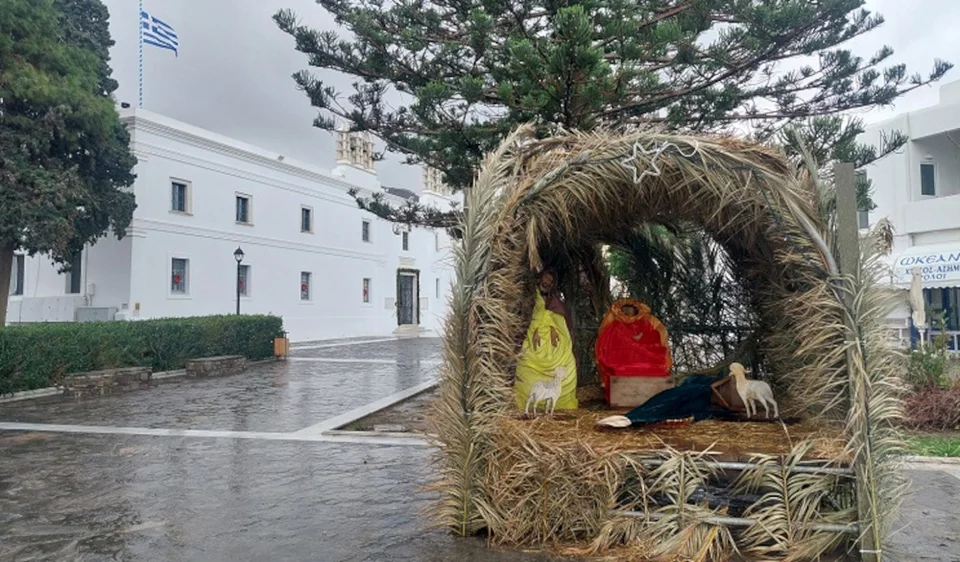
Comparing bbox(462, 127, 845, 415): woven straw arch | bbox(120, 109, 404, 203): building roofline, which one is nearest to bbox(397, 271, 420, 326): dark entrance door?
bbox(120, 109, 404, 203): building roofline

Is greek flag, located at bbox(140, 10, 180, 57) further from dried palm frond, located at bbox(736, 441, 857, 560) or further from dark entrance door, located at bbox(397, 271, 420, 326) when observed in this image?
dried palm frond, located at bbox(736, 441, 857, 560)

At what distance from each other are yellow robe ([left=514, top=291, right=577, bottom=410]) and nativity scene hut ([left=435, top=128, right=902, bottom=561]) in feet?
1.41

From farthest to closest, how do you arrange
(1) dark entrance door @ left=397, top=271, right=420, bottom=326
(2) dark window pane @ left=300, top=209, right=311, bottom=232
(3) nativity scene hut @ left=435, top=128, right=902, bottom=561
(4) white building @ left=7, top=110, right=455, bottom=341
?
1. (1) dark entrance door @ left=397, top=271, right=420, bottom=326
2. (2) dark window pane @ left=300, top=209, right=311, bottom=232
3. (4) white building @ left=7, top=110, right=455, bottom=341
4. (3) nativity scene hut @ left=435, top=128, right=902, bottom=561

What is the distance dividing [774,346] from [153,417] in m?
8.67

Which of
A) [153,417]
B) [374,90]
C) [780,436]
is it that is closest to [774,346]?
[780,436]

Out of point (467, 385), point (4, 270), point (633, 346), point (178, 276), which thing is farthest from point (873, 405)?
point (178, 276)

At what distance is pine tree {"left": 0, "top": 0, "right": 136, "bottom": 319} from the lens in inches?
613

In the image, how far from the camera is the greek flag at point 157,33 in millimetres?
21955

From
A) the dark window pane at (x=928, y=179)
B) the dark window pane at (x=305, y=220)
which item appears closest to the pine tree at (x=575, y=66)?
the dark window pane at (x=928, y=179)

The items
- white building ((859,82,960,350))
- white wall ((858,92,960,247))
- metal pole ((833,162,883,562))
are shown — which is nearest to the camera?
metal pole ((833,162,883,562))

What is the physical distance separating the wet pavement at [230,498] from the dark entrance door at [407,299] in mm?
24308

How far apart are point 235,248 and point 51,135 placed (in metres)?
8.65

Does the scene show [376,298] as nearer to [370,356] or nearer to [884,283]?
[370,356]

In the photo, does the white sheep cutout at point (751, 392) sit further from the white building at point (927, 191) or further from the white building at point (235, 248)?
the white building at point (927, 191)
